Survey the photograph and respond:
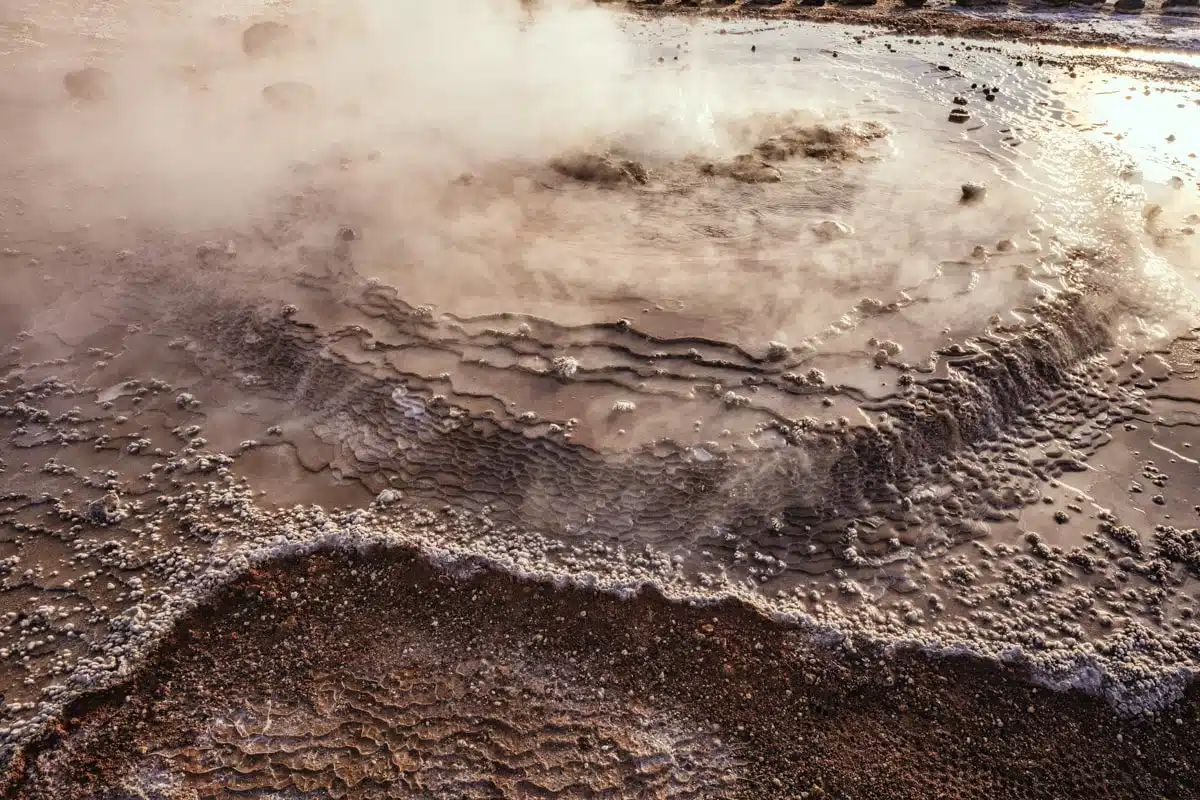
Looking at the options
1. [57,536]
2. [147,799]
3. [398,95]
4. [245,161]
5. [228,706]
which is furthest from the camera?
[398,95]

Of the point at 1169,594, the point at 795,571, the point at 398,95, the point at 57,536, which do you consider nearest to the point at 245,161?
the point at 398,95

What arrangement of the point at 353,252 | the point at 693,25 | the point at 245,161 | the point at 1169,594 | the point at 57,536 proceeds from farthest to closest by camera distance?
the point at 693,25 → the point at 245,161 → the point at 353,252 → the point at 57,536 → the point at 1169,594

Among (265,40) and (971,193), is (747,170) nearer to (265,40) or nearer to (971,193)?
(971,193)

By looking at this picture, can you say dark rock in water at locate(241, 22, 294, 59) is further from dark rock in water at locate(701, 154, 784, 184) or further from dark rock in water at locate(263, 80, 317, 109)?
dark rock in water at locate(701, 154, 784, 184)

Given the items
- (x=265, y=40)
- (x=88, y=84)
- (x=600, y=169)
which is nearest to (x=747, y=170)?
(x=600, y=169)

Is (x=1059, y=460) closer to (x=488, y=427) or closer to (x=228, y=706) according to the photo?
(x=488, y=427)

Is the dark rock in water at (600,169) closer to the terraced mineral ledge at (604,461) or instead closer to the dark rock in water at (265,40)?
the terraced mineral ledge at (604,461)

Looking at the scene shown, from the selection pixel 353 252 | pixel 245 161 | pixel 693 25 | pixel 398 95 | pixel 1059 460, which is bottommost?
pixel 1059 460

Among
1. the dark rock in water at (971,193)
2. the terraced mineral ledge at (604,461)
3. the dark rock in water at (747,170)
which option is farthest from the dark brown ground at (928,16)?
the dark rock in water at (747,170)
